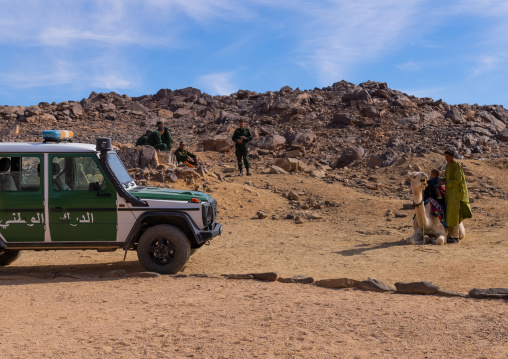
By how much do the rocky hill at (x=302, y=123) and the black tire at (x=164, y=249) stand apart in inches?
544

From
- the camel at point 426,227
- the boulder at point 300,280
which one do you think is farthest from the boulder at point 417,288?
the camel at point 426,227

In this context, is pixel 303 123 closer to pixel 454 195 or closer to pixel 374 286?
pixel 454 195

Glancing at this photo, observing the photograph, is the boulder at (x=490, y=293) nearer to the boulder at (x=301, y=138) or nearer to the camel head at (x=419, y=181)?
the camel head at (x=419, y=181)

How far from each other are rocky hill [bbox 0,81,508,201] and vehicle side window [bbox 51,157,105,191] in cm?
1407

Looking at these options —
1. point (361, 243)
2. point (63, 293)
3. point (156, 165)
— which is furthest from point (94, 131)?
point (63, 293)

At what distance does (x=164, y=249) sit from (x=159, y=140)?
13016 mm

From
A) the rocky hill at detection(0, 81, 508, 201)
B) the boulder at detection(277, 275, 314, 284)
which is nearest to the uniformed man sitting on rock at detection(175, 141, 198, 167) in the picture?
the rocky hill at detection(0, 81, 508, 201)

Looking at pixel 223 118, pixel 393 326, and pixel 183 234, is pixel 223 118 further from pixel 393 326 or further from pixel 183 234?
pixel 393 326

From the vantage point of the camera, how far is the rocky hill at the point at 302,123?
29.0 metres

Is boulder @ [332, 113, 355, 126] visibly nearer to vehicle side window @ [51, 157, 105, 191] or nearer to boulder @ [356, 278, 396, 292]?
vehicle side window @ [51, 157, 105, 191]

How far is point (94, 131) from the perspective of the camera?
40.3 m

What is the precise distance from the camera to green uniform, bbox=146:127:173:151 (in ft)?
69.3

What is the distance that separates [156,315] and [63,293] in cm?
194

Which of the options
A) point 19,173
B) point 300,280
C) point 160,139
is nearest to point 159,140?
point 160,139
